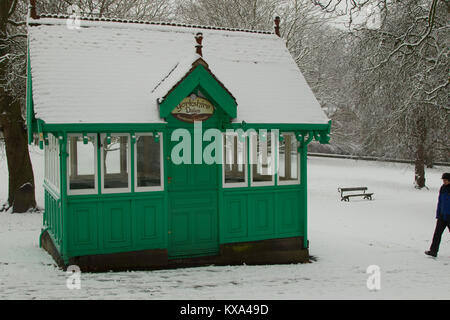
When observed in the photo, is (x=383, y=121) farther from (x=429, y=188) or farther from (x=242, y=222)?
(x=242, y=222)

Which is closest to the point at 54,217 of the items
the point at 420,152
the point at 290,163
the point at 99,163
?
the point at 99,163

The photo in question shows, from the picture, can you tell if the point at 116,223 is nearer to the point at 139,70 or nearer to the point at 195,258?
the point at 195,258

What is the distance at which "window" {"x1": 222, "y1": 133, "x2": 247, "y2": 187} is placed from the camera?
36.0 ft

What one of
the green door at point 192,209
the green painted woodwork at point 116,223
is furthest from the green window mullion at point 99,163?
the green door at point 192,209

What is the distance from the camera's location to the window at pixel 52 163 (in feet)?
34.3

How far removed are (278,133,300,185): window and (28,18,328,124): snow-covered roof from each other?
26.3 inches

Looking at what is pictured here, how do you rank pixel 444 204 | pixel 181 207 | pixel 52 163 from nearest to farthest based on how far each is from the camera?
pixel 181 207, pixel 52 163, pixel 444 204

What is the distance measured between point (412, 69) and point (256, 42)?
26.3ft

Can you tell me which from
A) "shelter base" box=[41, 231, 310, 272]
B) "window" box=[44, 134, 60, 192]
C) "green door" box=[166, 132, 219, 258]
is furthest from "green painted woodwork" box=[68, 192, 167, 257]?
"window" box=[44, 134, 60, 192]

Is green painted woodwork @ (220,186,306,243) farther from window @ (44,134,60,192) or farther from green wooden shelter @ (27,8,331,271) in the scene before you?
window @ (44,134,60,192)

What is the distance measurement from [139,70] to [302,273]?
17.7 ft

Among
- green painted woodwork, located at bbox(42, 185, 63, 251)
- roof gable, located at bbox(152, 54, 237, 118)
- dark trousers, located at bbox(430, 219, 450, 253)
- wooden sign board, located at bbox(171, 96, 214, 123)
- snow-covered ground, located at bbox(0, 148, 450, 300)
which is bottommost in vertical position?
snow-covered ground, located at bbox(0, 148, 450, 300)

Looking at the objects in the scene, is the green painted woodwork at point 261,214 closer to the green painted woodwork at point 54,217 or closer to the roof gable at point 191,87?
the roof gable at point 191,87

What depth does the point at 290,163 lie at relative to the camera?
458 inches
